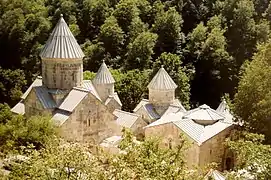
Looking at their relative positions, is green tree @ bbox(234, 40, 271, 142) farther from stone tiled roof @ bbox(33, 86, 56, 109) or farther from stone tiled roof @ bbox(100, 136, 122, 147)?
stone tiled roof @ bbox(33, 86, 56, 109)

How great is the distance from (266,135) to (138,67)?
22.1 meters

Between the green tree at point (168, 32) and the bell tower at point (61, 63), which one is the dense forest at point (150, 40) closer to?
the green tree at point (168, 32)

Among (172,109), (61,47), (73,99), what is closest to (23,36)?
(61,47)

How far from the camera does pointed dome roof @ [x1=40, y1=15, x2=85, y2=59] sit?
26844 millimetres

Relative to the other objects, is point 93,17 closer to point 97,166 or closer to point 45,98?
point 45,98

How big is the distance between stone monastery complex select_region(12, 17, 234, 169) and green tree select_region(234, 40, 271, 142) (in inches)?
49.0

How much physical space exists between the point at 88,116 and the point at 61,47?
3.65 meters

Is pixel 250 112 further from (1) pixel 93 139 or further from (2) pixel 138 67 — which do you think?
(2) pixel 138 67

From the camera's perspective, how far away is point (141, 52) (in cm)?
4462

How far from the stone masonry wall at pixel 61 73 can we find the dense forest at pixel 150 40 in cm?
1061

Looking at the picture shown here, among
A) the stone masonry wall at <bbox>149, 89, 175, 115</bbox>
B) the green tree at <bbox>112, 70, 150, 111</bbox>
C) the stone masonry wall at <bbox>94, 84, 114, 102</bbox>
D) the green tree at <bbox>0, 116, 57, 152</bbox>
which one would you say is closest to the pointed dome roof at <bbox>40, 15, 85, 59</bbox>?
the stone masonry wall at <bbox>94, 84, 114, 102</bbox>

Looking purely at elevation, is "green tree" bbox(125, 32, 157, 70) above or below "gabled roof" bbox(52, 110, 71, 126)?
above

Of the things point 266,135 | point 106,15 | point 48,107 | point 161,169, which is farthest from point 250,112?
point 106,15

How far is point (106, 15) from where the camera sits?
52.1 metres
